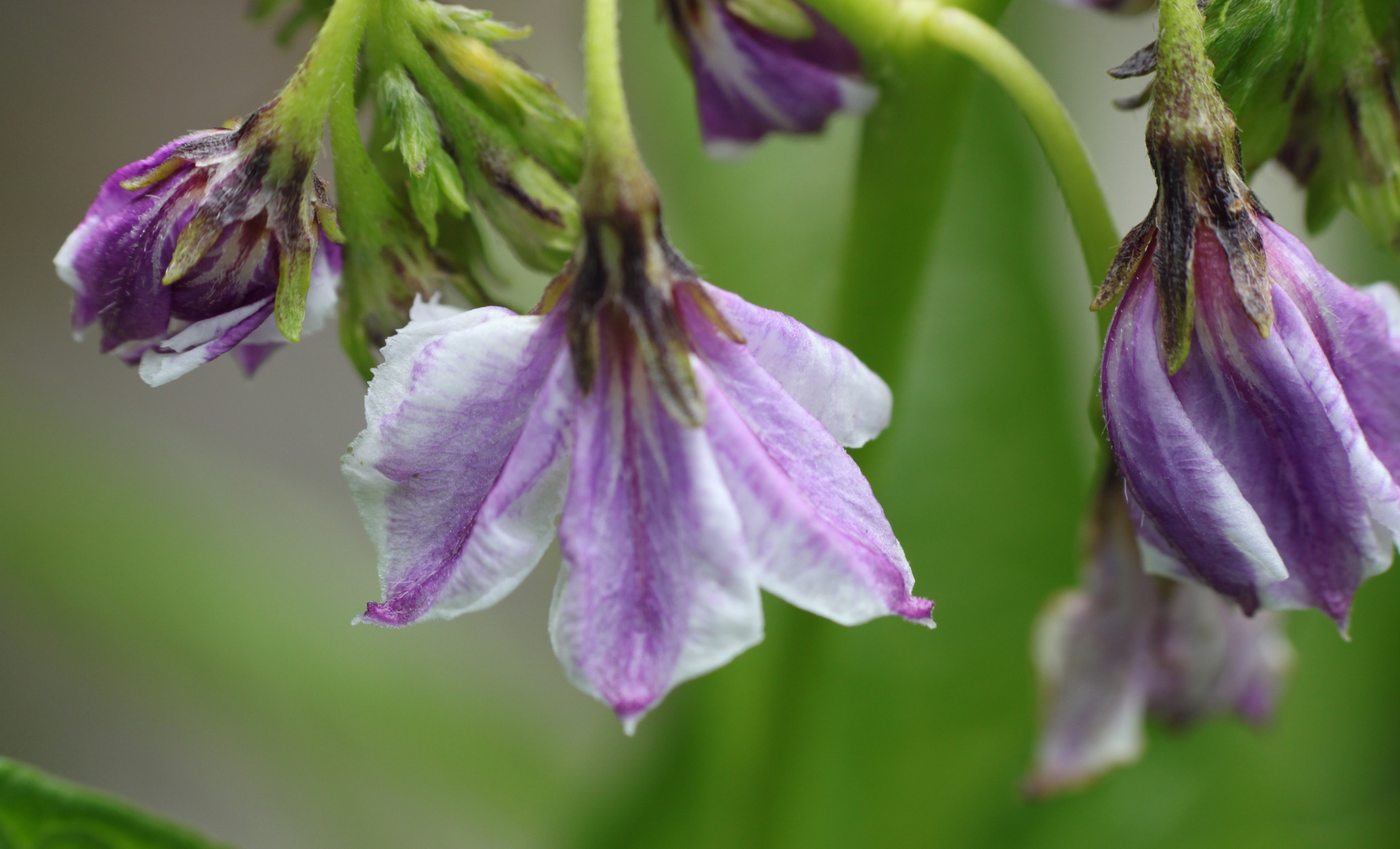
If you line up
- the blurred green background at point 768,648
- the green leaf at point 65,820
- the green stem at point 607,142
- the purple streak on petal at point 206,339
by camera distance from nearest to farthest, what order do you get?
the green stem at point 607,142
the purple streak on petal at point 206,339
the green leaf at point 65,820
the blurred green background at point 768,648

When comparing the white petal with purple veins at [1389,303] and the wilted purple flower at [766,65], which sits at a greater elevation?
the wilted purple flower at [766,65]

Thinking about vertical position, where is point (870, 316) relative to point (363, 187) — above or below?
below

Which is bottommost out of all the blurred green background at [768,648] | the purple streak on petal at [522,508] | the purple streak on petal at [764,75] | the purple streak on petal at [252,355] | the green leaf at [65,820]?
the blurred green background at [768,648]

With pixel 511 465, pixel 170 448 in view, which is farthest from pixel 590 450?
pixel 170 448

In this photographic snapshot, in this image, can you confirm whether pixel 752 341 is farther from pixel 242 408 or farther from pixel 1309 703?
pixel 242 408

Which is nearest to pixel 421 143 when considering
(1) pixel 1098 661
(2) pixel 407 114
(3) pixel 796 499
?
(2) pixel 407 114

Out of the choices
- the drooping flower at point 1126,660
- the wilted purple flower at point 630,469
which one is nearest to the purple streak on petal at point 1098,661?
the drooping flower at point 1126,660

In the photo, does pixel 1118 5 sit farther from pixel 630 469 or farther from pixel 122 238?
pixel 122 238

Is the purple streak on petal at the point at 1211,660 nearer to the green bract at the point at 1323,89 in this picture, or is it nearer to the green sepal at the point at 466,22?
the green bract at the point at 1323,89
